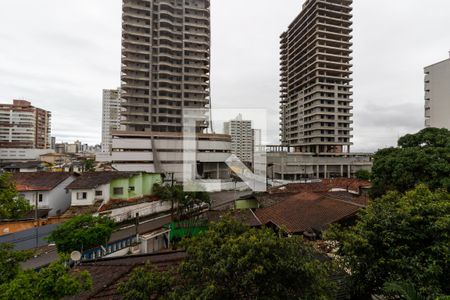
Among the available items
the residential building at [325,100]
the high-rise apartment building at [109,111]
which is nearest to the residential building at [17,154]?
the high-rise apartment building at [109,111]

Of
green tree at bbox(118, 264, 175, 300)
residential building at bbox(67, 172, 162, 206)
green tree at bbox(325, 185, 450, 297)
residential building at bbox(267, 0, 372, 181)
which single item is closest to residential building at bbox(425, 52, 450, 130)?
residential building at bbox(267, 0, 372, 181)

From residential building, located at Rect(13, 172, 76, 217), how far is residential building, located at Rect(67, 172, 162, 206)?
1561mm

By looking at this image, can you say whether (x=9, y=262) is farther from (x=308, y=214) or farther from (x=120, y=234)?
(x=308, y=214)

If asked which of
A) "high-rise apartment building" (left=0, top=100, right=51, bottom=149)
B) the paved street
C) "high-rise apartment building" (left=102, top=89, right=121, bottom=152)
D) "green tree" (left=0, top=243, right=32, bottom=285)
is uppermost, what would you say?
"high-rise apartment building" (left=102, top=89, right=121, bottom=152)

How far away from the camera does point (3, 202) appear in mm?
6371

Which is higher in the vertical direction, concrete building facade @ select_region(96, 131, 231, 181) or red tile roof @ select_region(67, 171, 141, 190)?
concrete building facade @ select_region(96, 131, 231, 181)

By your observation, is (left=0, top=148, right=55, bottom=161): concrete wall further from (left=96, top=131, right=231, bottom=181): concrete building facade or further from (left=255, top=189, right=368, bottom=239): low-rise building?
(left=255, top=189, right=368, bottom=239): low-rise building

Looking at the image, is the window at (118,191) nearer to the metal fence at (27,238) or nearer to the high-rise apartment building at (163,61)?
the metal fence at (27,238)

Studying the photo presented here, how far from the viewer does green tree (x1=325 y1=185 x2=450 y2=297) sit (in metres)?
5.05

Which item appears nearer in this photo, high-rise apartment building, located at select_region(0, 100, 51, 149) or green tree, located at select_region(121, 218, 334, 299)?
green tree, located at select_region(121, 218, 334, 299)

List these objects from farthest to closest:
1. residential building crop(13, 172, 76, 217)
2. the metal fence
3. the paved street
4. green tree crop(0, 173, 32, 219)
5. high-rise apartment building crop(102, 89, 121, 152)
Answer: high-rise apartment building crop(102, 89, 121, 152), residential building crop(13, 172, 76, 217), the metal fence, the paved street, green tree crop(0, 173, 32, 219)

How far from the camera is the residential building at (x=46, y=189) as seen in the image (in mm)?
19312

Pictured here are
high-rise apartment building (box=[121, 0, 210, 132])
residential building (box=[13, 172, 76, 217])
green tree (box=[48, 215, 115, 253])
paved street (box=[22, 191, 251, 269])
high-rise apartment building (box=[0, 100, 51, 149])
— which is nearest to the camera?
green tree (box=[48, 215, 115, 253])

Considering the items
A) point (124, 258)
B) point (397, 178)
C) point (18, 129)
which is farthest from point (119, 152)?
point (18, 129)
